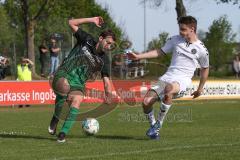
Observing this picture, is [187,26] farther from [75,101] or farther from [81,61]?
[75,101]

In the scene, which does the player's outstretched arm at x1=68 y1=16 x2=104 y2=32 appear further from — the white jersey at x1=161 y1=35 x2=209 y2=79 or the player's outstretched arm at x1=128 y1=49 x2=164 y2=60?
the white jersey at x1=161 y1=35 x2=209 y2=79

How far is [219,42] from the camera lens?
3024 inches

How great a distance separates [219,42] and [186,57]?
66254 mm

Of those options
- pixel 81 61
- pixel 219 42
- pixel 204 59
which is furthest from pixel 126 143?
pixel 219 42

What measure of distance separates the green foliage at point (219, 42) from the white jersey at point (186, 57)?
6395 cm

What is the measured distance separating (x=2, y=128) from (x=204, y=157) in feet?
22.4

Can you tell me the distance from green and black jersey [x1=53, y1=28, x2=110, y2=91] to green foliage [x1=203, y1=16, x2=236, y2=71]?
211ft

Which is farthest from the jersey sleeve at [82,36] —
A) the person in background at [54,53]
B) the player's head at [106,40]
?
the person in background at [54,53]

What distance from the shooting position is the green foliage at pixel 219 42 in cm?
7606

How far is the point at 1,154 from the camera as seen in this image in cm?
945

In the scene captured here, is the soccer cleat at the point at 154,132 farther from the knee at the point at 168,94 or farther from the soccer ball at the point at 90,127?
the soccer ball at the point at 90,127

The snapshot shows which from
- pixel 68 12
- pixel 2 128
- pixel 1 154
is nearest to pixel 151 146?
pixel 1 154

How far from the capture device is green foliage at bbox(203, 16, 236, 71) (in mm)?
76062

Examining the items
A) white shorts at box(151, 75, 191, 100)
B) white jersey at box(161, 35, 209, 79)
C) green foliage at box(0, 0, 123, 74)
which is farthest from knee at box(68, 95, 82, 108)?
green foliage at box(0, 0, 123, 74)
